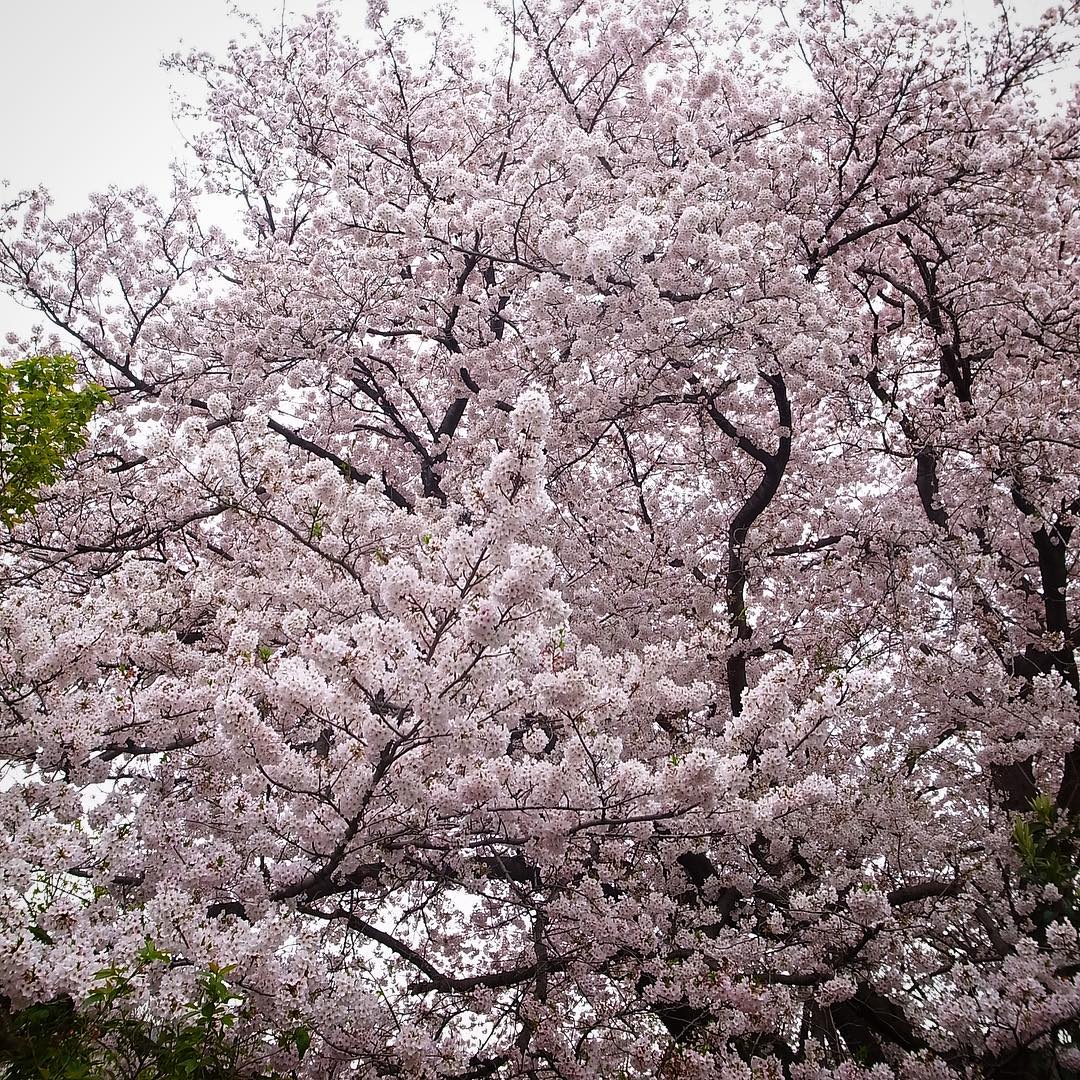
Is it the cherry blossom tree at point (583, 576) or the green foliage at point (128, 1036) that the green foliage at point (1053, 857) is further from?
the green foliage at point (128, 1036)

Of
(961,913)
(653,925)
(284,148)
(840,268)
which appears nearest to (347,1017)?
(653,925)

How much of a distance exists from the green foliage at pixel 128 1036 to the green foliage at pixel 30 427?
2.74 meters

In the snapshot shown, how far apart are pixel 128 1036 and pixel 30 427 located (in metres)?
3.50

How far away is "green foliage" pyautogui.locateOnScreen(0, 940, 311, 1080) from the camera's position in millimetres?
2918

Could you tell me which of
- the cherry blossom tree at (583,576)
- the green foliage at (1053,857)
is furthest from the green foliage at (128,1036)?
the green foliage at (1053,857)

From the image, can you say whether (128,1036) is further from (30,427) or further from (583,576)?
(583,576)

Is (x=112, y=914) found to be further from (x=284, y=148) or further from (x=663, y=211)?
(x=284, y=148)

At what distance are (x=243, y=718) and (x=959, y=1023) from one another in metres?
4.93

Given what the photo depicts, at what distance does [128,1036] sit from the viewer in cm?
326

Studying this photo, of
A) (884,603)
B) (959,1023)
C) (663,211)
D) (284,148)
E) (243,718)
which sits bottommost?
(959,1023)

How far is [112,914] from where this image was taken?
13.1 feet

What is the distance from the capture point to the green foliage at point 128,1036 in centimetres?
292

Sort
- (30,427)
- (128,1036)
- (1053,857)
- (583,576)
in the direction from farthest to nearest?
1. (583,576)
2. (1053,857)
3. (30,427)
4. (128,1036)

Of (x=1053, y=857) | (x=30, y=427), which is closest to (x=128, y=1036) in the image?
(x=30, y=427)
